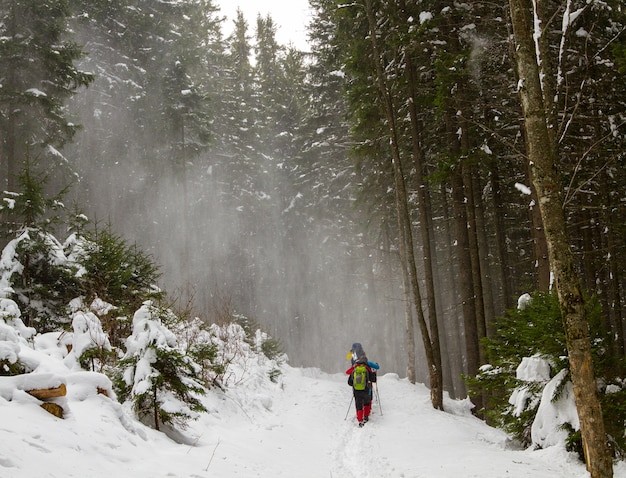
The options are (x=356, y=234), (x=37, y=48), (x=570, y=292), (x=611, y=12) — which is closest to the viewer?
(x=570, y=292)

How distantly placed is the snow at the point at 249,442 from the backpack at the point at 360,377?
86 cm

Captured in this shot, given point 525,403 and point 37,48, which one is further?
point 37,48

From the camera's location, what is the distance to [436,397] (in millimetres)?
12227

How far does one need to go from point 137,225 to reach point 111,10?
45.5ft

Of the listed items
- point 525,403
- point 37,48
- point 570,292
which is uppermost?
point 37,48

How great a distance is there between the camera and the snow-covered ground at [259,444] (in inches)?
156

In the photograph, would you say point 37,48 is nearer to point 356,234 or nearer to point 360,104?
point 360,104

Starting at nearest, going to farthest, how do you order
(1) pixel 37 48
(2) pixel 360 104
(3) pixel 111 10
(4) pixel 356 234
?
(2) pixel 360 104 < (1) pixel 37 48 < (3) pixel 111 10 < (4) pixel 356 234

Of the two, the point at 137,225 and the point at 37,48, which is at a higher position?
the point at 37,48

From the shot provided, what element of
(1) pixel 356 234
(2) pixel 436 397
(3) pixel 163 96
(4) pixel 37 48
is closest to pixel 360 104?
(2) pixel 436 397

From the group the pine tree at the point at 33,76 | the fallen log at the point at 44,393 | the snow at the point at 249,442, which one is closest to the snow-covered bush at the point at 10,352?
the snow at the point at 249,442

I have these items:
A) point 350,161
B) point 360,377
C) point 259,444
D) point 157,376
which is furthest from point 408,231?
point 350,161

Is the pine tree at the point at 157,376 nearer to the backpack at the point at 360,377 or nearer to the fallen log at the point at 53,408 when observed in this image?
the fallen log at the point at 53,408

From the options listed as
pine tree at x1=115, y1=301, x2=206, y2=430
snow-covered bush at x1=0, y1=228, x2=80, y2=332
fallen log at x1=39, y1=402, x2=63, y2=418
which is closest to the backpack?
pine tree at x1=115, y1=301, x2=206, y2=430
